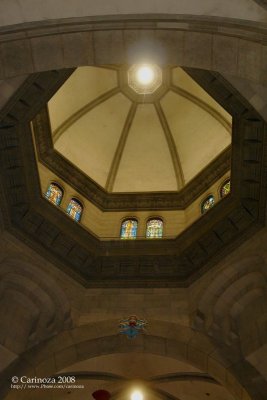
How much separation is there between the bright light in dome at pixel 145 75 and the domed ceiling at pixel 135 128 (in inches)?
9.7

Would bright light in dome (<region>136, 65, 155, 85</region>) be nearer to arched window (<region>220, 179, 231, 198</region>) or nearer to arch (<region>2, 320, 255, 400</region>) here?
arched window (<region>220, 179, 231, 198</region>)

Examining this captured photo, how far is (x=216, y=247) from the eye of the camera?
559 inches

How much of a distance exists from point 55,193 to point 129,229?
2803 millimetres

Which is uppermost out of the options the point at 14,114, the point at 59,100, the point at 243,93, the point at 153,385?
the point at 59,100

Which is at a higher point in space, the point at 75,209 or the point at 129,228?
the point at 75,209

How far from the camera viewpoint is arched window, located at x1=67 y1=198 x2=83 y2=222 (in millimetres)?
16734

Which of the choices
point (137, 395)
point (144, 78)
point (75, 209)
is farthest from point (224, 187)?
point (144, 78)

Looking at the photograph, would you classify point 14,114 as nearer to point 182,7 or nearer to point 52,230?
point 52,230

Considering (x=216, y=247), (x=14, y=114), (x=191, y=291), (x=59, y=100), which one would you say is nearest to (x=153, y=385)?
(x=191, y=291)

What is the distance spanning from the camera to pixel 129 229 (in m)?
17.3

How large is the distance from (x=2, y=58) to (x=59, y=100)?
11228 mm

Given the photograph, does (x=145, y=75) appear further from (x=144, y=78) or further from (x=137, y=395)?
(x=137, y=395)

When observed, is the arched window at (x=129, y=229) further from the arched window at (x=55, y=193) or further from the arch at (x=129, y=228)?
the arched window at (x=55, y=193)

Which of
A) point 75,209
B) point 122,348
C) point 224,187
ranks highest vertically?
point 224,187
